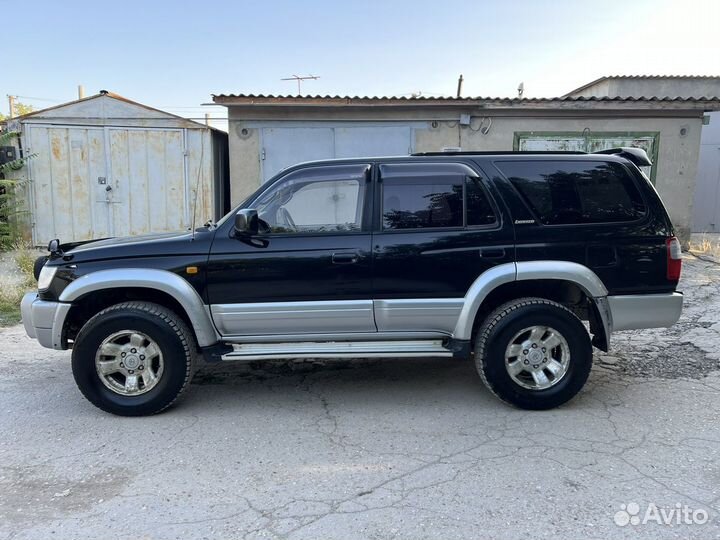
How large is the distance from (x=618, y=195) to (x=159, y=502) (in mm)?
3809

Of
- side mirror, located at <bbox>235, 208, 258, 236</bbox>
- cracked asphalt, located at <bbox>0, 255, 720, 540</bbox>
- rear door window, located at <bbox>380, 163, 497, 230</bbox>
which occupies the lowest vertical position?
cracked asphalt, located at <bbox>0, 255, 720, 540</bbox>

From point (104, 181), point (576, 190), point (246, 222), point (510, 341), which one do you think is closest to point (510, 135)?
point (576, 190)

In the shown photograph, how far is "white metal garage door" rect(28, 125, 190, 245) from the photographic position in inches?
434

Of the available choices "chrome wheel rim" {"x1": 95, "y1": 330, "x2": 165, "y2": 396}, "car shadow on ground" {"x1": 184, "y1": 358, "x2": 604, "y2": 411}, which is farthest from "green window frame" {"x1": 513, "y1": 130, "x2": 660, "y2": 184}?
"chrome wheel rim" {"x1": 95, "y1": 330, "x2": 165, "y2": 396}

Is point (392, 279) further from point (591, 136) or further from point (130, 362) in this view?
point (591, 136)

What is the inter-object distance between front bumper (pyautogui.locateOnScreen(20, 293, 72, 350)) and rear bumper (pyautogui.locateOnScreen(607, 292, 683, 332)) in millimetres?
4116

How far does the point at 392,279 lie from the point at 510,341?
3.24 ft

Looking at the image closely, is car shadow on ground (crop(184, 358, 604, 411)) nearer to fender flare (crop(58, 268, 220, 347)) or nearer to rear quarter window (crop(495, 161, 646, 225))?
fender flare (crop(58, 268, 220, 347))

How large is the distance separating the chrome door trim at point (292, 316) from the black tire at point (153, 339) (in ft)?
1.04

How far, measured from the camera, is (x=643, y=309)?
4.10m

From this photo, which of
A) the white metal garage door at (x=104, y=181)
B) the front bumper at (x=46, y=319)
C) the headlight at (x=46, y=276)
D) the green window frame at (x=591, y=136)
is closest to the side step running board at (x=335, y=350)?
the front bumper at (x=46, y=319)

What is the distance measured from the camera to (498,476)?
3168 millimetres

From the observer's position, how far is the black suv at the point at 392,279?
399cm

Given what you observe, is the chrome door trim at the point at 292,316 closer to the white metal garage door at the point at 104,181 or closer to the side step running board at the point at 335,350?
the side step running board at the point at 335,350
